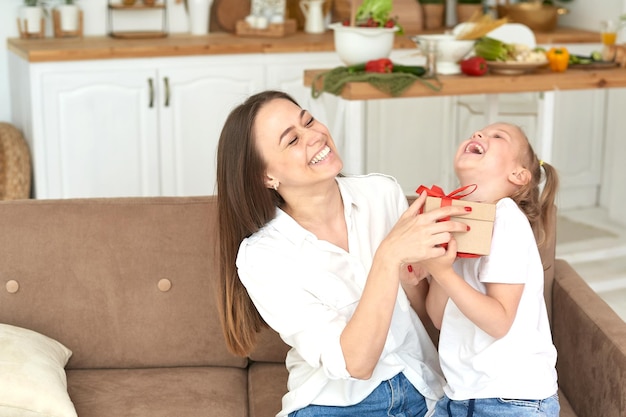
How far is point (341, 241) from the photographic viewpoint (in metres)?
2.03

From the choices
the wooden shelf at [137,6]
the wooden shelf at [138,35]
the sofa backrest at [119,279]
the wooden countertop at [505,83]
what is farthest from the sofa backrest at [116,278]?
the wooden shelf at [137,6]

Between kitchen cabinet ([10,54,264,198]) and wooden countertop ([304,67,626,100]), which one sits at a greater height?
wooden countertop ([304,67,626,100])

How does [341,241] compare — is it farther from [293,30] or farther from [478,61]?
[293,30]

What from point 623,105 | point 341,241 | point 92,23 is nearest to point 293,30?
point 92,23

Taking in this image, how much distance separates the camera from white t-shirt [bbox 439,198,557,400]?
179 centimetres

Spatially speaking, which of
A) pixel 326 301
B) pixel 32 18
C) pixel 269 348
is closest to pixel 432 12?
pixel 32 18

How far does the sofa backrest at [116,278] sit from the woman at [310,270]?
0.34m

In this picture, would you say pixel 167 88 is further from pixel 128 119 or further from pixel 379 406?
pixel 379 406

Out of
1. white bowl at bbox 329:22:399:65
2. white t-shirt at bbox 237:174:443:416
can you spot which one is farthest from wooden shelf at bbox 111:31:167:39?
white t-shirt at bbox 237:174:443:416

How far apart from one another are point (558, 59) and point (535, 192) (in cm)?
202

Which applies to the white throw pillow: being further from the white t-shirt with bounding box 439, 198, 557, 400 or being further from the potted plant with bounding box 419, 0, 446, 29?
the potted plant with bounding box 419, 0, 446, 29

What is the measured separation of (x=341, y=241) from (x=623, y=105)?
11.6 feet

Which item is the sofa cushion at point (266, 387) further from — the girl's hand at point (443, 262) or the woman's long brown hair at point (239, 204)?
the girl's hand at point (443, 262)

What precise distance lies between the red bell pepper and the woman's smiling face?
172 centimetres
